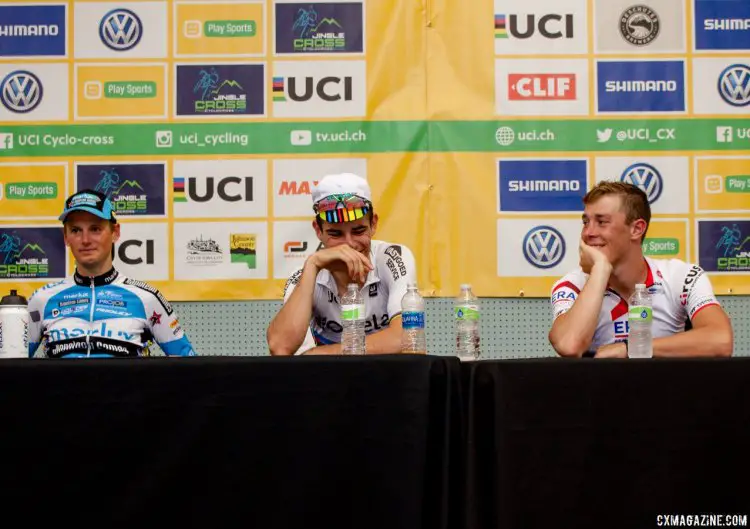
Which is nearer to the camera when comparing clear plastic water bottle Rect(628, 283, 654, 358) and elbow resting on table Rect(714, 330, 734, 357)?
clear plastic water bottle Rect(628, 283, 654, 358)

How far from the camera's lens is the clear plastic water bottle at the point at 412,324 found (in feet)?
8.14

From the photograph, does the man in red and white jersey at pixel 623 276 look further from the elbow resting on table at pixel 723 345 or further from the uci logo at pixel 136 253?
the uci logo at pixel 136 253

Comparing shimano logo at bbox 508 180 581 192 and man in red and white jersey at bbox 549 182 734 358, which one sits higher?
shimano logo at bbox 508 180 581 192

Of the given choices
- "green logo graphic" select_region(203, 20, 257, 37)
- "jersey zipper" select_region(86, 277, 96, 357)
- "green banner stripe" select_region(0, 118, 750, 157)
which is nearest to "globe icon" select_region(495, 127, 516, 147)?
"green banner stripe" select_region(0, 118, 750, 157)

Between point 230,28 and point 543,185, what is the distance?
1612 mm

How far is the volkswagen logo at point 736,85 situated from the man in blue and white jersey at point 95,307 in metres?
2.66

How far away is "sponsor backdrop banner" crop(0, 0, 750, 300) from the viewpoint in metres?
3.99

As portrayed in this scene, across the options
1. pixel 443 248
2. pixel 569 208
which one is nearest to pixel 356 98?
pixel 443 248

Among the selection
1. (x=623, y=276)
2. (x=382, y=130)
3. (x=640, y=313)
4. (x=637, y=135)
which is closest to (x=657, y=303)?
(x=623, y=276)

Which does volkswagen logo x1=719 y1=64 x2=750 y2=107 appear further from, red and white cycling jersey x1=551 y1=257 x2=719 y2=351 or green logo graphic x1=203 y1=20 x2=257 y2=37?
green logo graphic x1=203 y1=20 x2=257 y2=37

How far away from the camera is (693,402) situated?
2.00m

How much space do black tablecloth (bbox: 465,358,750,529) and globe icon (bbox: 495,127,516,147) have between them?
213 cm

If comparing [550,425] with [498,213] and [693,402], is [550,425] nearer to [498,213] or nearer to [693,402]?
[693,402]

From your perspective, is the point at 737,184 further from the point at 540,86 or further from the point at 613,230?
the point at 613,230
